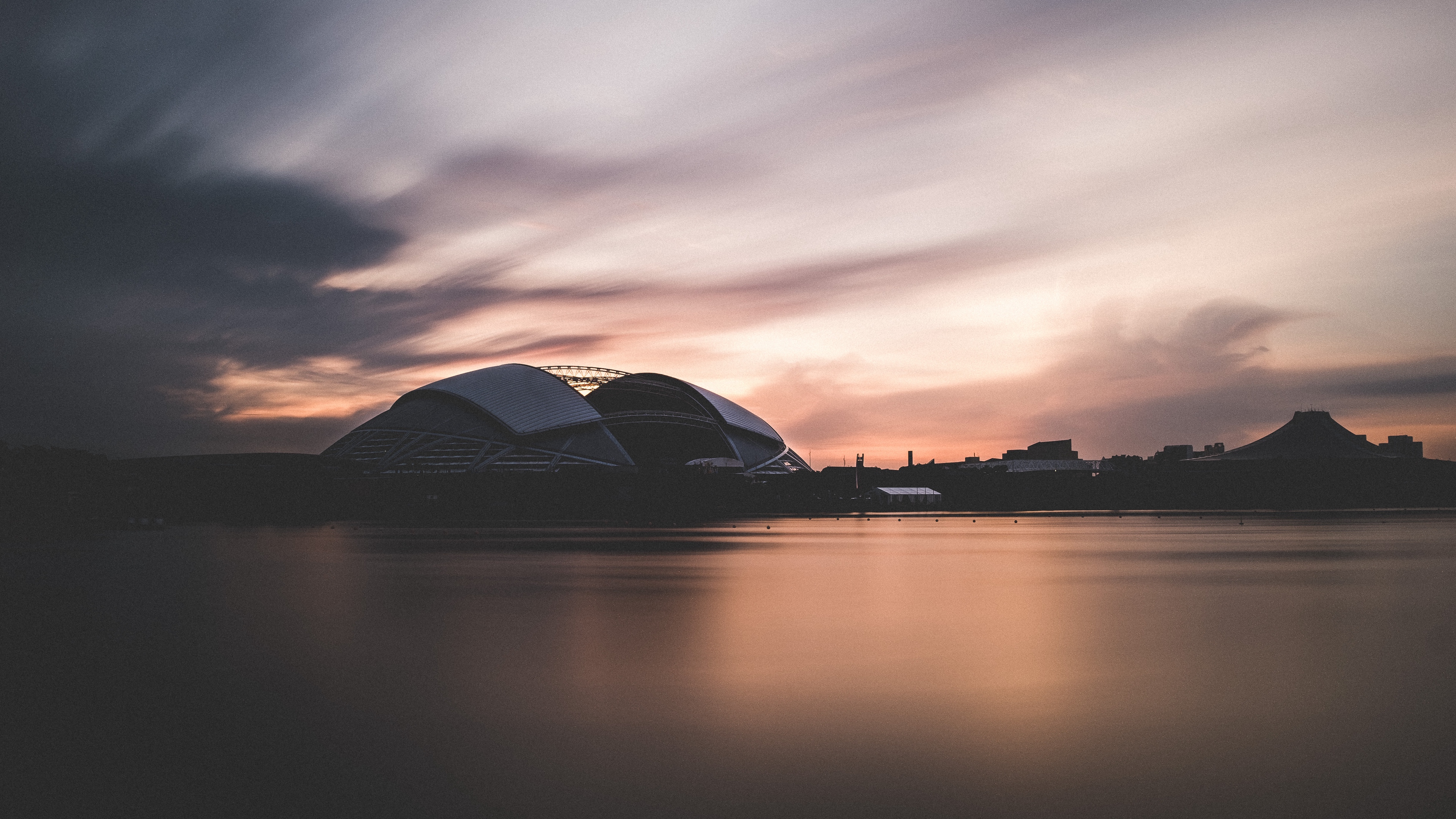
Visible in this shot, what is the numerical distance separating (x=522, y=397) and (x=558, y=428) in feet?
20.7

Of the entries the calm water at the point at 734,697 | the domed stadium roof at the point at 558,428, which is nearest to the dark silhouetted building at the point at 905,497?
the domed stadium roof at the point at 558,428

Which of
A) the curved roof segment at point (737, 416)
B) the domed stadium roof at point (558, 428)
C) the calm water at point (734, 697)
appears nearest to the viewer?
the calm water at point (734, 697)

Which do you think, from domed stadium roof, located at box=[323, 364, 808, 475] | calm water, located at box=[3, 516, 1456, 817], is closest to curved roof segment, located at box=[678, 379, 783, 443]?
domed stadium roof, located at box=[323, 364, 808, 475]

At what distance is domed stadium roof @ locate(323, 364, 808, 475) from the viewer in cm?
9475

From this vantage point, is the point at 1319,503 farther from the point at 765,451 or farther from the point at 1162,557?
the point at 1162,557

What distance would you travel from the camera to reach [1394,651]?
13.1 metres

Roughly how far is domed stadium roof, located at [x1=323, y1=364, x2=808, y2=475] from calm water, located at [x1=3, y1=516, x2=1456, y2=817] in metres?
70.9

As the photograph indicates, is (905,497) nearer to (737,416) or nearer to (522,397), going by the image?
(737,416)

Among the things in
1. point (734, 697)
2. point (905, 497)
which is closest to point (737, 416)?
point (905, 497)

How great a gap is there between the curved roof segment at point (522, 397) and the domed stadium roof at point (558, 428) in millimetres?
114

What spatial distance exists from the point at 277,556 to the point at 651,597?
19444 mm

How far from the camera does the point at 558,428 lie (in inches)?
3784

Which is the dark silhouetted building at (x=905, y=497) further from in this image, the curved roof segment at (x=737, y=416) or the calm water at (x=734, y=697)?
the calm water at (x=734, y=697)

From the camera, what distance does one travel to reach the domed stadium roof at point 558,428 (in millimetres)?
94750
